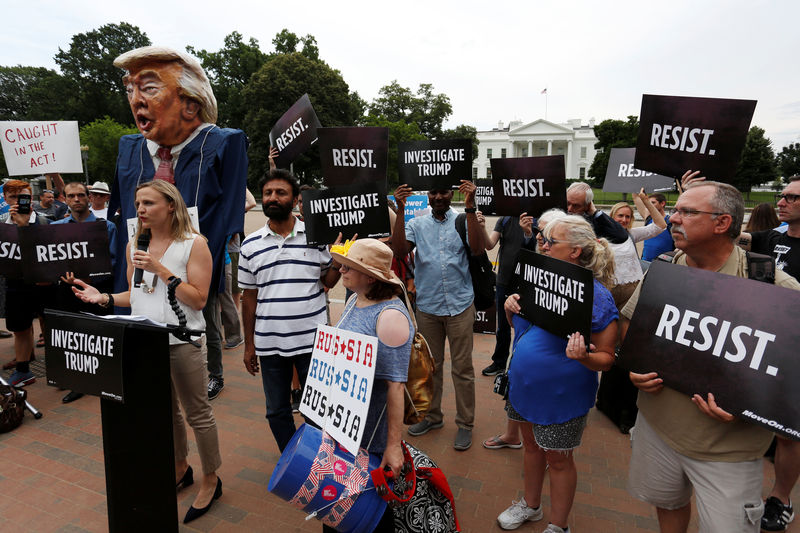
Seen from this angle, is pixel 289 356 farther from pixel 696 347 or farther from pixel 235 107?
pixel 235 107

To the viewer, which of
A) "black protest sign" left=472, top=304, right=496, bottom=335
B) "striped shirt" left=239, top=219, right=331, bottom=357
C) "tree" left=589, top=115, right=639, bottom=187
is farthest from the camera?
"tree" left=589, top=115, right=639, bottom=187

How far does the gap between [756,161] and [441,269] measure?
173ft

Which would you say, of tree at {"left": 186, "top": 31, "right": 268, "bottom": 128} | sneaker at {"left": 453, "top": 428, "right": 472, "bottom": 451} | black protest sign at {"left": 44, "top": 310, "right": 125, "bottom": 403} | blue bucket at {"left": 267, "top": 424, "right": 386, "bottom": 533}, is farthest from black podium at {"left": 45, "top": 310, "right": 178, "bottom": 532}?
tree at {"left": 186, "top": 31, "right": 268, "bottom": 128}

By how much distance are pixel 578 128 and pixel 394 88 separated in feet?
167

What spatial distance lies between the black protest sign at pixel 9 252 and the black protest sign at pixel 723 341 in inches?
225

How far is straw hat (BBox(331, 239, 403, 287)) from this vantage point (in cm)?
220

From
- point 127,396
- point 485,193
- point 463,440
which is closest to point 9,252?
point 127,396

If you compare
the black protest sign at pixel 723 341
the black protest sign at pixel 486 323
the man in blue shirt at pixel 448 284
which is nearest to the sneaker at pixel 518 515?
the man in blue shirt at pixel 448 284

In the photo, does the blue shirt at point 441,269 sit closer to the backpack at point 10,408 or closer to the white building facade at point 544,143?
the backpack at point 10,408

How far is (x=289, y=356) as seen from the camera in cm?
309

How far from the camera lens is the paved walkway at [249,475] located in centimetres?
297

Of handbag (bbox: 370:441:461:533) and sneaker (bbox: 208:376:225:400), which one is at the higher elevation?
handbag (bbox: 370:441:461:533)

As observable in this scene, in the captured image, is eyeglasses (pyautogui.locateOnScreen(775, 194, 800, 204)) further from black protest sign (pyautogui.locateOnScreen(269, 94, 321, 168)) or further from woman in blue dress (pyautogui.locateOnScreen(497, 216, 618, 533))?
black protest sign (pyautogui.locateOnScreen(269, 94, 321, 168))

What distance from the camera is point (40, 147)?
6035mm
